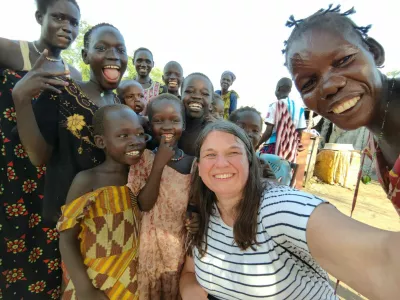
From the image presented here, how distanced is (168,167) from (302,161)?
5.45 m

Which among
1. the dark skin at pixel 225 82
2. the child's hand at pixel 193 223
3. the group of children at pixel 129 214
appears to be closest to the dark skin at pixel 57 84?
the group of children at pixel 129 214

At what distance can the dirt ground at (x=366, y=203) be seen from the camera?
5473mm

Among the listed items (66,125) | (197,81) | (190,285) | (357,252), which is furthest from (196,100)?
(357,252)

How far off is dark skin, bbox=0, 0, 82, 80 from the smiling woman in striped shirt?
1.13 metres

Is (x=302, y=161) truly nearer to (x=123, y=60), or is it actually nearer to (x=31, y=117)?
(x=123, y=60)

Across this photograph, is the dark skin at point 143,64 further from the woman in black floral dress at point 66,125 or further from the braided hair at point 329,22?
the braided hair at point 329,22

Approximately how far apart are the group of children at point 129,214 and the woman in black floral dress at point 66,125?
109 millimetres

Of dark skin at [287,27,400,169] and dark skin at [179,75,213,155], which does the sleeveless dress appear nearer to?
dark skin at [179,75,213,155]

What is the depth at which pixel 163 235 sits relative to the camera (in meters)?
1.64

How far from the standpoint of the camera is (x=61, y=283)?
6.15 ft

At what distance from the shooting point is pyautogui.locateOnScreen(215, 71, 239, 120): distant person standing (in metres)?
5.61

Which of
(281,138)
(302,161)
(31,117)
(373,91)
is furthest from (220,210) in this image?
(302,161)

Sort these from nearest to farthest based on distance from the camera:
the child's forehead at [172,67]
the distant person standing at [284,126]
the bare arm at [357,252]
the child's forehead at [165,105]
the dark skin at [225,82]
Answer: the bare arm at [357,252] → the child's forehead at [165,105] → the child's forehead at [172,67] → the distant person standing at [284,126] → the dark skin at [225,82]

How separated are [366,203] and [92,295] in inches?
296
